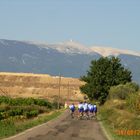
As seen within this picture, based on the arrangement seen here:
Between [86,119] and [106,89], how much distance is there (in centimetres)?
3950

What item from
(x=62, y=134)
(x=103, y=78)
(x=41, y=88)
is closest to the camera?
(x=62, y=134)

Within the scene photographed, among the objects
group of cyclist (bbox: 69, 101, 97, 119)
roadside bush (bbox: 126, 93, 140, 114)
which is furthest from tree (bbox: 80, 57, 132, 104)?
roadside bush (bbox: 126, 93, 140, 114)

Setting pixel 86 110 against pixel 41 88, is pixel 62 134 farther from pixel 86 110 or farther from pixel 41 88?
pixel 41 88

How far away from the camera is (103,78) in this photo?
93.9 meters

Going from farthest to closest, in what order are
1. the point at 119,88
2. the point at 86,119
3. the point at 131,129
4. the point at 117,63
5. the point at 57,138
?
the point at 117,63 < the point at 119,88 < the point at 86,119 < the point at 131,129 < the point at 57,138

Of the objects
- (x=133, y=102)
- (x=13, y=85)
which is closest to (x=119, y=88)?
(x=133, y=102)

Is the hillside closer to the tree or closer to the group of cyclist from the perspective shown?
the tree

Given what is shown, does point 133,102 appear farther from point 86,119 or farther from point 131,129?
point 131,129

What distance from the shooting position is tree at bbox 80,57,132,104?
93688 millimetres

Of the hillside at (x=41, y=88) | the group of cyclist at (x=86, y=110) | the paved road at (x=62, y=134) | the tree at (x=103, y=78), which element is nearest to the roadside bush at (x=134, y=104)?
the group of cyclist at (x=86, y=110)

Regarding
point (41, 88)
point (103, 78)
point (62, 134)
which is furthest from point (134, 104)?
point (41, 88)

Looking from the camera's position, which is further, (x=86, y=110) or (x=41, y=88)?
(x=41, y=88)

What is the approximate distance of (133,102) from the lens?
159 feet

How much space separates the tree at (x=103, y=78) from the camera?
93.7 m
